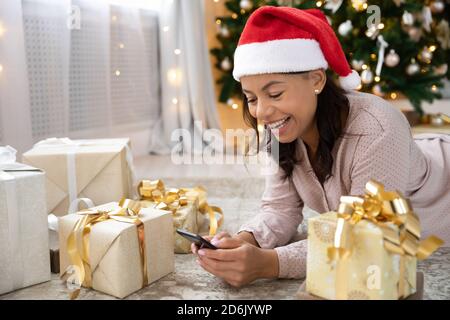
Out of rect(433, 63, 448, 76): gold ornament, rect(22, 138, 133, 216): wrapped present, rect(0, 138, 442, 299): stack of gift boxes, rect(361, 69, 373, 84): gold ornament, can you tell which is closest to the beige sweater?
rect(0, 138, 442, 299): stack of gift boxes

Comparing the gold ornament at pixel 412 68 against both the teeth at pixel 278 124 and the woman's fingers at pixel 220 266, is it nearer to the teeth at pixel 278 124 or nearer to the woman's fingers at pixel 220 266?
the teeth at pixel 278 124

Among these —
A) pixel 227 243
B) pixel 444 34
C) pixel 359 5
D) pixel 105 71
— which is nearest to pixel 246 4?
pixel 359 5

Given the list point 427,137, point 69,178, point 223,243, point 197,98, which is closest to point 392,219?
point 223,243

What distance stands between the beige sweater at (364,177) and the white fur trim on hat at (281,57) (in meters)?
0.19

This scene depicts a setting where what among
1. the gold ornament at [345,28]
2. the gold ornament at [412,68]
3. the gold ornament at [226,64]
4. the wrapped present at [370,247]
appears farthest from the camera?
the gold ornament at [226,64]

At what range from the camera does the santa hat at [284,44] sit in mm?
1109

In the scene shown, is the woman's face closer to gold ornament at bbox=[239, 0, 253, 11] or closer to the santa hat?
the santa hat

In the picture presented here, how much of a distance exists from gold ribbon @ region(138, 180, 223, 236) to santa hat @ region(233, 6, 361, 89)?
1.66 ft

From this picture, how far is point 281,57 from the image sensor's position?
110cm

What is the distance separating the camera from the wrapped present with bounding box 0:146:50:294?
1.10m

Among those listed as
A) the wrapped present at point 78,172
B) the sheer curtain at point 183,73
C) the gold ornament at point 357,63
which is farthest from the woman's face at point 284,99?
the sheer curtain at point 183,73

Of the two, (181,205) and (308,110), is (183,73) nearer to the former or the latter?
(181,205)

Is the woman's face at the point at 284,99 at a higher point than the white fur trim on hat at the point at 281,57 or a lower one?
lower

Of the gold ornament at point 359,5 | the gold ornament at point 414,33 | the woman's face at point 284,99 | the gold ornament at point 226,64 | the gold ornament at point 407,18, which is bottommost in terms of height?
the woman's face at point 284,99
